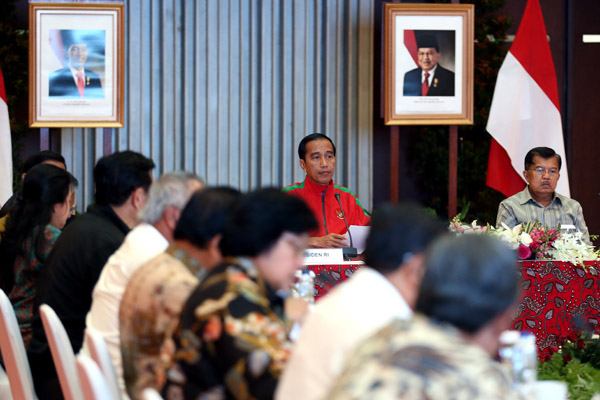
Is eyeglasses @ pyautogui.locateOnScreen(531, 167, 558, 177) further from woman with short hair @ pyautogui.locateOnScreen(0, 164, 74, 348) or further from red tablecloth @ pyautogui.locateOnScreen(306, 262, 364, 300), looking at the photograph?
woman with short hair @ pyautogui.locateOnScreen(0, 164, 74, 348)

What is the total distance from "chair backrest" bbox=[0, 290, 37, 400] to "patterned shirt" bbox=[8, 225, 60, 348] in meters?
0.43

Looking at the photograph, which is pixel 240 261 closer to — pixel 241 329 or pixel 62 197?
pixel 241 329

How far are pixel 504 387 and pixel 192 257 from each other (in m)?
1.18

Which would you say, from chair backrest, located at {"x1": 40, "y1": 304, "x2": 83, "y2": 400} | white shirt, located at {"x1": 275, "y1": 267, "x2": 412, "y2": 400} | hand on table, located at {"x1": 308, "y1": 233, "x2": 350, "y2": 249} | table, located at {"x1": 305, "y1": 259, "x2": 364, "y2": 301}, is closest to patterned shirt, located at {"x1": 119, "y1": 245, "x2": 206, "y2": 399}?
chair backrest, located at {"x1": 40, "y1": 304, "x2": 83, "y2": 400}

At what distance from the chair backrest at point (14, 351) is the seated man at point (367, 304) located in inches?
57.0

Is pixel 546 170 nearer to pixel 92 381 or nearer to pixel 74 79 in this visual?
pixel 74 79

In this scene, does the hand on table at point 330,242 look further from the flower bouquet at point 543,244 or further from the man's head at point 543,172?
the man's head at point 543,172

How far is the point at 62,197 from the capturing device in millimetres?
3566

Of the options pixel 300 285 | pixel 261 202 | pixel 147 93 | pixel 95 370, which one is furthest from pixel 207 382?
pixel 147 93

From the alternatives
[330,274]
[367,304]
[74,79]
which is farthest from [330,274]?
[74,79]

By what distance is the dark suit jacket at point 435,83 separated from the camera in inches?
246

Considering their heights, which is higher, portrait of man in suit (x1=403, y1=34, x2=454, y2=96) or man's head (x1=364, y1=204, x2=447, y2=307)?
portrait of man in suit (x1=403, y1=34, x2=454, y2=96)

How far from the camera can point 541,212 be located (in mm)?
5559

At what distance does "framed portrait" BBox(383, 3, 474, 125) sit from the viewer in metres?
6.20
